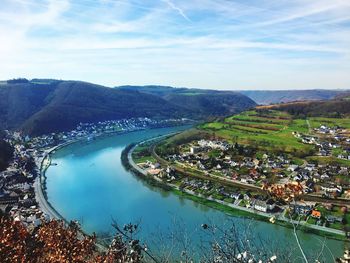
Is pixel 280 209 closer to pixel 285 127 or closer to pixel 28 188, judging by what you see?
pixel 28 188

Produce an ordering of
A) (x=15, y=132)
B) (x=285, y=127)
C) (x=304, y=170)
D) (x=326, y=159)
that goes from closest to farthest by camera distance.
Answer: (x=304, y=170) < (x=326, y=159) < (x=285, y=127) < (x=15, y=132)

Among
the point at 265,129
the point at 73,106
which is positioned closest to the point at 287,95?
the point at 73,106

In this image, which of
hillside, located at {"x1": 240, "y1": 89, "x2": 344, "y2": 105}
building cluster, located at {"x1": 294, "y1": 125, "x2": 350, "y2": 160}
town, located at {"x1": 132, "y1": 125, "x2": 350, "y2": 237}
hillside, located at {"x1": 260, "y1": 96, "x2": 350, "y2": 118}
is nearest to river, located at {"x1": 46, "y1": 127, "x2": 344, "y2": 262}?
town, located at {"x1": 132, "y1": 125, "x2": 350, "y2": 237}

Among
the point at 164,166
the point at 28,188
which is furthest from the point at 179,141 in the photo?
the point at 28,188

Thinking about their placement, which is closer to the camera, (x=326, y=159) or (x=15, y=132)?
(x=326, y=159)

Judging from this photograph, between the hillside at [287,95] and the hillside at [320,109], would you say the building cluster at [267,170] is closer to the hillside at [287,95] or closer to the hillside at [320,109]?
the hillside at [320,109]
